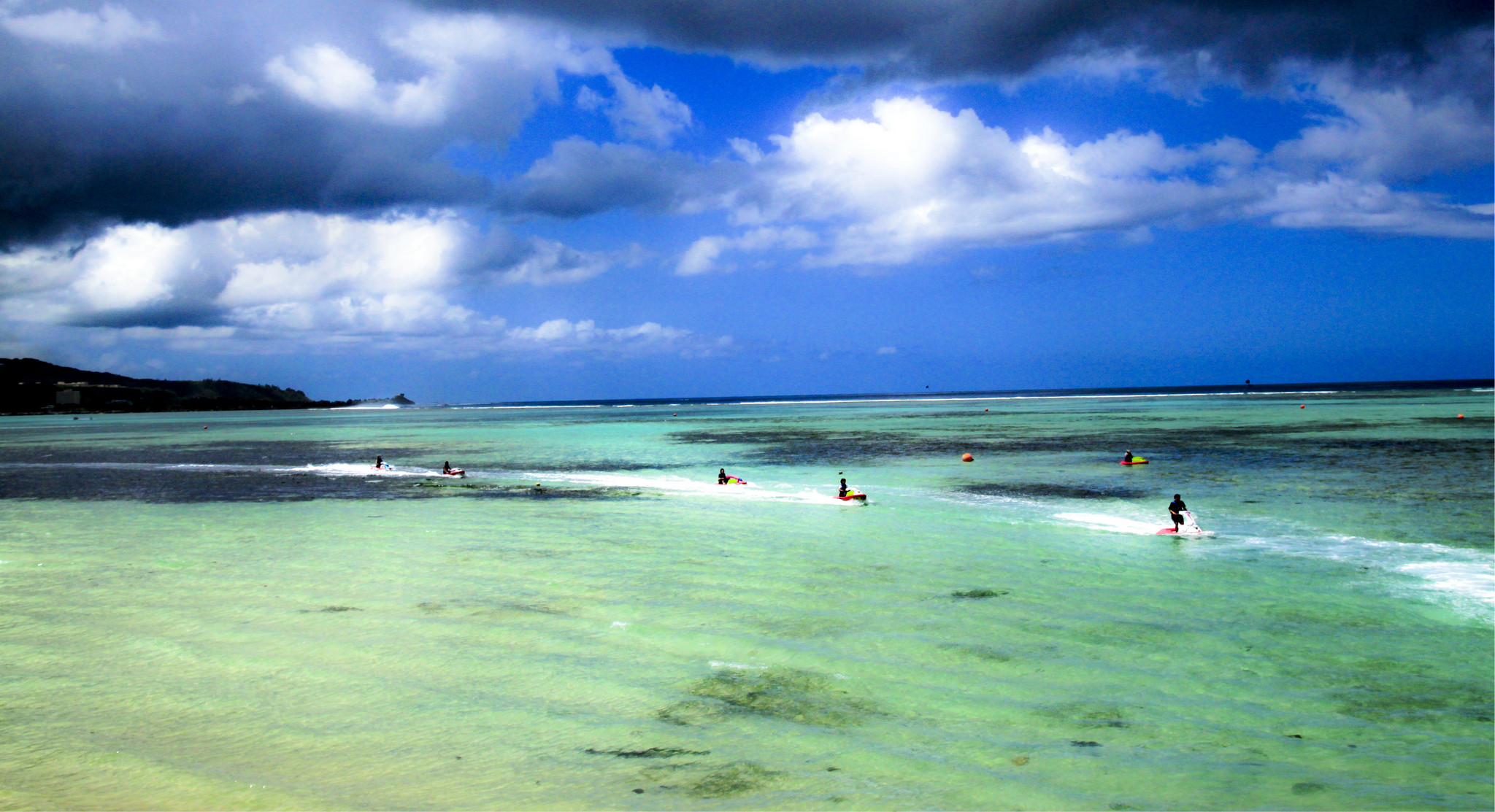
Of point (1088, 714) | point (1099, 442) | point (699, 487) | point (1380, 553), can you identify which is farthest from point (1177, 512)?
point (1099, 442)

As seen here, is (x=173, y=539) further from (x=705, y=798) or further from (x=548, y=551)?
(x=705, y=798)

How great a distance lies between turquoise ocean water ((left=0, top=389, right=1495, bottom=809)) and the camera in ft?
23.5

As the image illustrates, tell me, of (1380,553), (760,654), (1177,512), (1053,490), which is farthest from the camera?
(1053,490)

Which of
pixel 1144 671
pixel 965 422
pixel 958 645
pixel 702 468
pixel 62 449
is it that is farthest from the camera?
pixel 965 422

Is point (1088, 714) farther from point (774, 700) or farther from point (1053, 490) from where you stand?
point (1053, 490)

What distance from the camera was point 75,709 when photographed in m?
8.71

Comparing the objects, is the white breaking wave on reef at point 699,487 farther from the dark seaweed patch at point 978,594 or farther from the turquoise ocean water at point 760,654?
the dark seaweed patch at point 978,594

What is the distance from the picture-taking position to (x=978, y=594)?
Answer: 13.6 metres

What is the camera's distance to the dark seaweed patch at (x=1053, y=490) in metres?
25.9

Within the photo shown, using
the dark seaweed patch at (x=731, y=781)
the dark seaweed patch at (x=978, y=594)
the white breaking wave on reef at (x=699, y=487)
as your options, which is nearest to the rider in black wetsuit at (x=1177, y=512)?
the dark seaweed patch at (x=978, y=594)

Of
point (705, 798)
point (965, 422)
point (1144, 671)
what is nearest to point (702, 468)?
point (1144, 671)

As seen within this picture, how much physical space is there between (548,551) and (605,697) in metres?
9.19

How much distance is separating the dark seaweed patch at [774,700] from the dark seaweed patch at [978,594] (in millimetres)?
4452

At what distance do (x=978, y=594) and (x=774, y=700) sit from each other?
5765 millimetres
